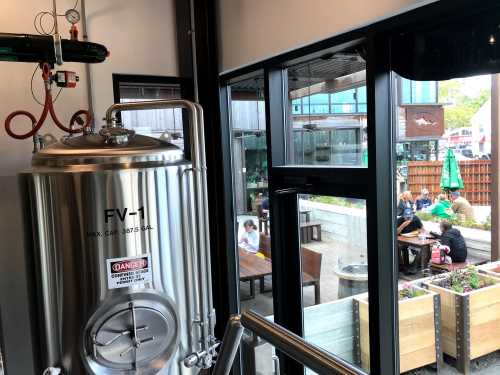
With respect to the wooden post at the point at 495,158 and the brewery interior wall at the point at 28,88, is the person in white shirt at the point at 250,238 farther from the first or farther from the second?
the wooden post at the point at 495,158

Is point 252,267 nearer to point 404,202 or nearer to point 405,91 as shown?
point 404,202

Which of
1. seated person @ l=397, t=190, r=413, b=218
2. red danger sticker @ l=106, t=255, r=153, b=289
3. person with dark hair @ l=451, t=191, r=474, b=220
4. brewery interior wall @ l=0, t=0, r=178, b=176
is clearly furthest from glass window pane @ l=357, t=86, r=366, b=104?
brewery interior wall @ l=0, t=0, r=178, b=176

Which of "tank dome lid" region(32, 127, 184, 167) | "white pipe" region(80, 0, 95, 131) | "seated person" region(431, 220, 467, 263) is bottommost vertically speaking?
"seated person" region(431, 220, 467, 263)

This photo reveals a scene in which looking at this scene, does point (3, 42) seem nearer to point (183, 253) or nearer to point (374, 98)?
point (183, 253)

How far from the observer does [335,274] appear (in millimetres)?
2033

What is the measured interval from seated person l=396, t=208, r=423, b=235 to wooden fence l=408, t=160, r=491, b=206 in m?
0.08

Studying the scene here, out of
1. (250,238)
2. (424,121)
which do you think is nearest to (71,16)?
(250,238)

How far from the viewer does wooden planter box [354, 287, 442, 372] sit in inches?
62.6

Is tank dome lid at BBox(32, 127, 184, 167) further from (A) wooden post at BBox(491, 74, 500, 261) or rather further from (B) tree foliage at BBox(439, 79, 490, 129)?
(A) wooden post at BBox(491, 74, 500, 261)

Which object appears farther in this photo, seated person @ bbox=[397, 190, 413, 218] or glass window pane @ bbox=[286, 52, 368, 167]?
glass window pane @ bbox=[286, 52, 368, 167]

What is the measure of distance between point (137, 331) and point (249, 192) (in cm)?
122

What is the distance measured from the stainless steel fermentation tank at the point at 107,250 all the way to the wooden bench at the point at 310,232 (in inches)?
28.0

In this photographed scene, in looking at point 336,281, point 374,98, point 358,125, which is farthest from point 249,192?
point 374,98

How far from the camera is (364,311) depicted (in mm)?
1815
